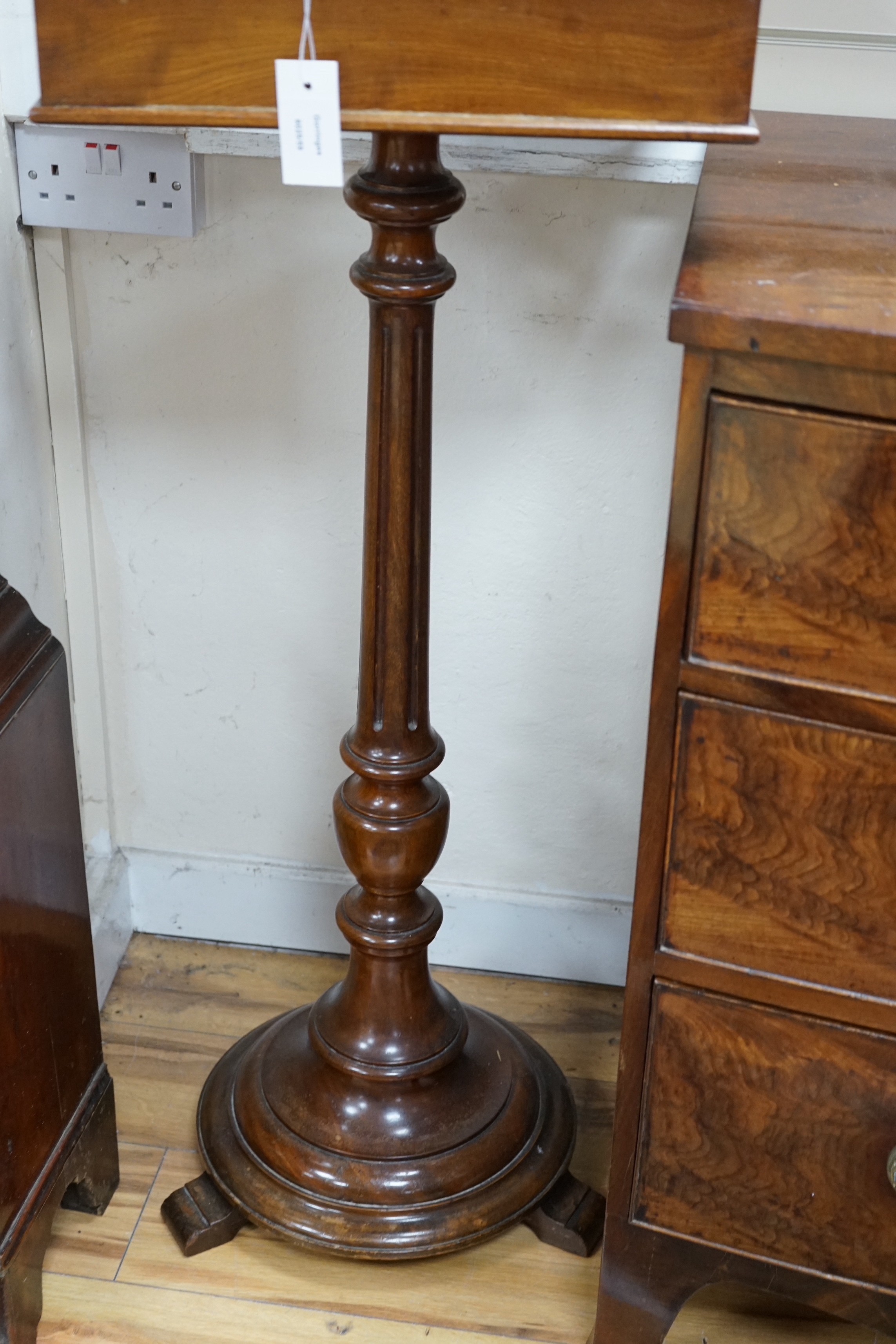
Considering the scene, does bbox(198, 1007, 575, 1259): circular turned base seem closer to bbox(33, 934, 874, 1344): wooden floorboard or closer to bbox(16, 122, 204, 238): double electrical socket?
bbox(33, 934, 874, 1344): wooden floorboard

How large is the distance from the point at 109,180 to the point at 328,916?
874 millimetres

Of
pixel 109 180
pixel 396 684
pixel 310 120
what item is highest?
pixel 310 120

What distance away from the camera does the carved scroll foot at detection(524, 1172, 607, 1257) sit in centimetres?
136

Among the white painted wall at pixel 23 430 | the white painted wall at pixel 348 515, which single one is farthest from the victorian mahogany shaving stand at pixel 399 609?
the white painted wall at pixel 23 430

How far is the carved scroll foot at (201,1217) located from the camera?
1.35 metres

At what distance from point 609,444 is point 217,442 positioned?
410 mm

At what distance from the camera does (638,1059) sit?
1.05 metres

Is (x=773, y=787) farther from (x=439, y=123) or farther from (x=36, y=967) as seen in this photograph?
(x=36, y=967)

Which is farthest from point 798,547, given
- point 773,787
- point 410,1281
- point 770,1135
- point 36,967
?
point 410,1281

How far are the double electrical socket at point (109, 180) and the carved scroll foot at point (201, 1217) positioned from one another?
935mm

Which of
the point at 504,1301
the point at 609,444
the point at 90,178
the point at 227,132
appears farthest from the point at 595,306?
the point at 504,1301

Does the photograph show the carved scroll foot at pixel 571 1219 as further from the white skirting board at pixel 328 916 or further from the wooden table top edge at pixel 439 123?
the wooden table top edge at pixel 439 123

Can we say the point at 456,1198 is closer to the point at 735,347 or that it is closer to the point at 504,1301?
the point at 504,1301

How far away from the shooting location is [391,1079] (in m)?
1.35
